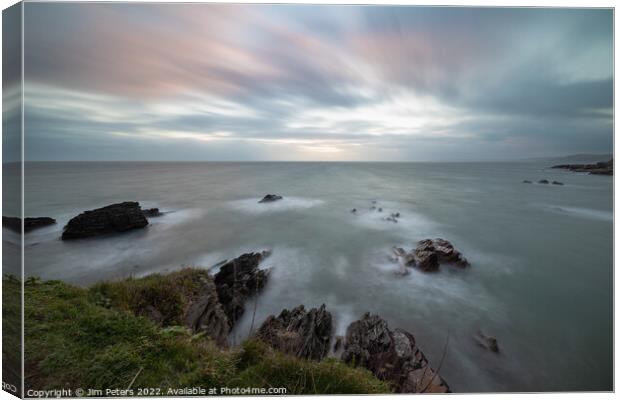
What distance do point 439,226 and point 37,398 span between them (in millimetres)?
5802

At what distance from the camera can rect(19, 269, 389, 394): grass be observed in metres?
2.19

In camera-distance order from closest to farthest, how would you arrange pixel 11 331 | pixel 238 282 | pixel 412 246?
pixel 11 331
pixel 238 282
pixel 412 246

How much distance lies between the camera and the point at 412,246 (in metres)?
4.54

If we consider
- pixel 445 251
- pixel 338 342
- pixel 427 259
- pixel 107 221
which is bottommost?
pixel 338 342

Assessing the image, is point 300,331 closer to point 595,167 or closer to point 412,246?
point 412,246

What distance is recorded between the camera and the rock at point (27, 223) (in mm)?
2635

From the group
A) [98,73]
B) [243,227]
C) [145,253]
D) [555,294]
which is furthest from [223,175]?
[555,294]

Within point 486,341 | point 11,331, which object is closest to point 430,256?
point 486,341

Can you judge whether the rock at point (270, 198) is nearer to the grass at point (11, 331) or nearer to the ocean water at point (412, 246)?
the ocean water at point (412, 246)

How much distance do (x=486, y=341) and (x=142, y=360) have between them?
3.84 meters

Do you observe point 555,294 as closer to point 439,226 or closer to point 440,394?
point 439,226

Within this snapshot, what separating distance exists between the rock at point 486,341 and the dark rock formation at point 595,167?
249 centimetres

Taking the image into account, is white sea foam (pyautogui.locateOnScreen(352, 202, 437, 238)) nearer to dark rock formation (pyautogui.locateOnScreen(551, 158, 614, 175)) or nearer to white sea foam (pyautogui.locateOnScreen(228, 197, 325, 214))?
white sea foam (pyautogui.locateOnScreen(228, 197, 325, 214))

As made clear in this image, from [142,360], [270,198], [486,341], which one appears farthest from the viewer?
[270,198]
